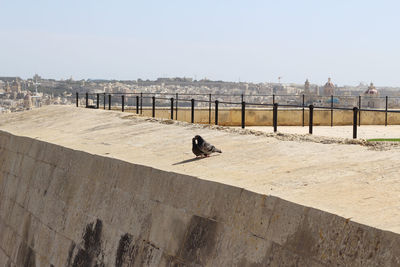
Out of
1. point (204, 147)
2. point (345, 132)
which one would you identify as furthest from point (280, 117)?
point (204, 147)

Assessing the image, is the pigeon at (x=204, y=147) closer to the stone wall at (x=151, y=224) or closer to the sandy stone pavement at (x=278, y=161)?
the sandy stone pavement at (x=278, y=161)

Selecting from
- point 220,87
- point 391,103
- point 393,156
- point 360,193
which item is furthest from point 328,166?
point 220,87

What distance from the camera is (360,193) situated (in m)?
6.09

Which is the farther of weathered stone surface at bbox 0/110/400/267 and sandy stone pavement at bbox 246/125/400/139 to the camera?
sandy stone pavement at bbox 246/125/400/139

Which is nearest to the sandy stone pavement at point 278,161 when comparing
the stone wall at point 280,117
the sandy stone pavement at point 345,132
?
the sandy stone pavement at point 345,132

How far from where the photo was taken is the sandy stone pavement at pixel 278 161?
5.82 meters

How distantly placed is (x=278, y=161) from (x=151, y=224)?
185 centimetres

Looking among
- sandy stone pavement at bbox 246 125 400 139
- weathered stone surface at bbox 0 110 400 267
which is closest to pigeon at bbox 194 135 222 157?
weathered stone surface at bbox 0 110 400 267

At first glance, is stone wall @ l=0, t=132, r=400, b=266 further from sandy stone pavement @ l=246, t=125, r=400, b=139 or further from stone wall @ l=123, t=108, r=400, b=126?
stone wall @ l=123, t=108, r=400, b=126

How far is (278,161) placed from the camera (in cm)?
835

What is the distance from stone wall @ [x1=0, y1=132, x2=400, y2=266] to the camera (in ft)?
17.1

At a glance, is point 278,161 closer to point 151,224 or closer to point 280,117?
point 151,224

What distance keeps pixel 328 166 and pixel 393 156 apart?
2.67ft

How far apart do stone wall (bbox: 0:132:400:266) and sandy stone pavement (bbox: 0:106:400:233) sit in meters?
0.17
